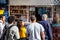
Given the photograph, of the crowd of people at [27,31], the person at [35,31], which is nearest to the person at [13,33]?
the crowd of people at [27,31]

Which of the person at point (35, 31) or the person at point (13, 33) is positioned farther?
the person at point (35, 31)

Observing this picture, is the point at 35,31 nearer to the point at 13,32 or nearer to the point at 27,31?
the point at 27,31

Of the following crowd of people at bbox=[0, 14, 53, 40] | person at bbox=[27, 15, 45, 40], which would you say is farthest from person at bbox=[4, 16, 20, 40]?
person at bbox=[27, 15, 45, 40]

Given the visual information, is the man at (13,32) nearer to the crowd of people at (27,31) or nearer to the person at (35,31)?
the crowd of people at (27,31)

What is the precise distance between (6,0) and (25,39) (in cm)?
492

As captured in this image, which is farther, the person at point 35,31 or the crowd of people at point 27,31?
the person at point 35,31

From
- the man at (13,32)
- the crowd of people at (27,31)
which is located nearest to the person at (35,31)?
the crowd of people at (27,31)

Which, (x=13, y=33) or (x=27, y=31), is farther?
(x=27, y=31)

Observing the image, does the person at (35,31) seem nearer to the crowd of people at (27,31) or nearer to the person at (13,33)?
the crowd of people at (27,31)

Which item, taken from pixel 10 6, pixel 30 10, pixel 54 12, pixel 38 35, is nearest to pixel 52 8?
pixel 54 12

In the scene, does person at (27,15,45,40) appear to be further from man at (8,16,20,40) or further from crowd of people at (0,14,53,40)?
man at (8,16,20,40)

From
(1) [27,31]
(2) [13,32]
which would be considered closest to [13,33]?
(2) [13,32]

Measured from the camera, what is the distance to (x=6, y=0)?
52.6 feet

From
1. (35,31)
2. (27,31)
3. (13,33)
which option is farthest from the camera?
(27,31)
